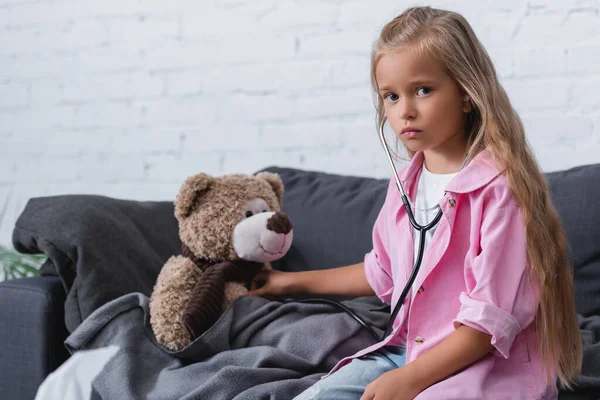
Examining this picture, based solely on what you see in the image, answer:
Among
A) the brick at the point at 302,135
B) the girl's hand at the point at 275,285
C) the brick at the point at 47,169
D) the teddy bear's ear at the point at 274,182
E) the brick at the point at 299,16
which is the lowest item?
the girl's hand at the point at 275,285

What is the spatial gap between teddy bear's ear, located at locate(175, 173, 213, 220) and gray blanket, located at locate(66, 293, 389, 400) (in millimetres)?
190

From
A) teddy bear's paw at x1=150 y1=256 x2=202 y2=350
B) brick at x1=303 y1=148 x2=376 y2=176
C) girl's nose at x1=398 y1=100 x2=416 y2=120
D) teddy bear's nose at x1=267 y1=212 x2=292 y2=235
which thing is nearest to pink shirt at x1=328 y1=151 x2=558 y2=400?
girl's nose at x1=398 y1=100 x2=416 y2=120

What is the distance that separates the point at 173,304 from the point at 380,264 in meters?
0.39

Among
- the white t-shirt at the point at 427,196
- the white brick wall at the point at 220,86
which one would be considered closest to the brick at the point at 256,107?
the white brick wall at the point at 220,86

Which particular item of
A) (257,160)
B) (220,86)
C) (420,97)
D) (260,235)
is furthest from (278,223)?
(220,86)

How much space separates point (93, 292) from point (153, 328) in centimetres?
17

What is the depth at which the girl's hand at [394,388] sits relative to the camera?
106cm

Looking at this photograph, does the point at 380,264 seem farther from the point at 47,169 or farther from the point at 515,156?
the point at 47,169

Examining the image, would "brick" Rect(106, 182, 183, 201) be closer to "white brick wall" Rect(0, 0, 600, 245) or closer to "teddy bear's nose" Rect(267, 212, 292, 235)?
"white brick wall" Rect(0, 0, 600, 245)

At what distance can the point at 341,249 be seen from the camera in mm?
1786

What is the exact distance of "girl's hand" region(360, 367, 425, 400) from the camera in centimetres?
106

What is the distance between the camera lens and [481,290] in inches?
42.7

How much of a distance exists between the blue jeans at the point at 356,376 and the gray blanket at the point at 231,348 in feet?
0.26

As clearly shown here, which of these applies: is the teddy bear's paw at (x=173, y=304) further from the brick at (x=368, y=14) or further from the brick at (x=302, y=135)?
the brick at (x=368, y=14)
